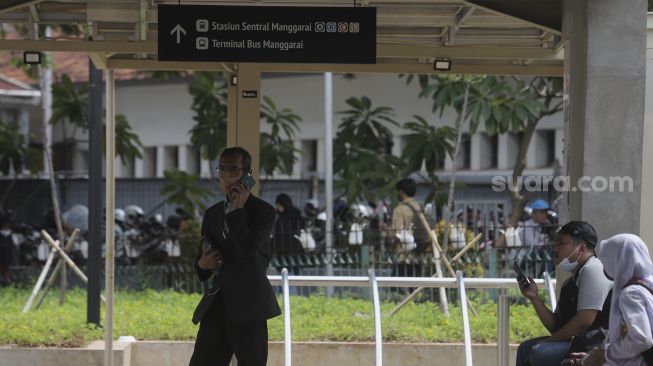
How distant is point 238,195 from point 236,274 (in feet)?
1.60

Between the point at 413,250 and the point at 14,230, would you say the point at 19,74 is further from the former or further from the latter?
the point at 413,250

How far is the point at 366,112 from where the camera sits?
20766mm

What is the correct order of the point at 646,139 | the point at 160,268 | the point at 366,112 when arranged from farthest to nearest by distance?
the point at 366,112, the point at 160,268, the point at 646,139

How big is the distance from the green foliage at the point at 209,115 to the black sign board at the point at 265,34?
1144 centimetres

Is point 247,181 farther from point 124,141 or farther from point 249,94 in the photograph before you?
point 124,141

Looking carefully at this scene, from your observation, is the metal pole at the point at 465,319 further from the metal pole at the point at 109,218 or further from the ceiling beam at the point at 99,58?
the ceiling beam at the point at 99,58

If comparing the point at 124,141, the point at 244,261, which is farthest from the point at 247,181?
the point at 124,141

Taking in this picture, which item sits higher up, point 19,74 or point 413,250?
point 19,74

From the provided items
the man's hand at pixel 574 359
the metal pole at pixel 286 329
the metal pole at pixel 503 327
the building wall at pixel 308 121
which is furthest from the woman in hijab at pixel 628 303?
the building wall at pixel 308 121

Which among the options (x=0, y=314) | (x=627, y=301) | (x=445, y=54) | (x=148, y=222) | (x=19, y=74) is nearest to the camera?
(x=627, y=301)

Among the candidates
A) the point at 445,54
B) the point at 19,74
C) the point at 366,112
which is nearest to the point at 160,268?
the point at 366,112

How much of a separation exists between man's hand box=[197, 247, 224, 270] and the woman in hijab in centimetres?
231

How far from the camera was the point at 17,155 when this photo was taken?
27.3m

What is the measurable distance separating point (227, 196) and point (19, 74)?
37.5 m
